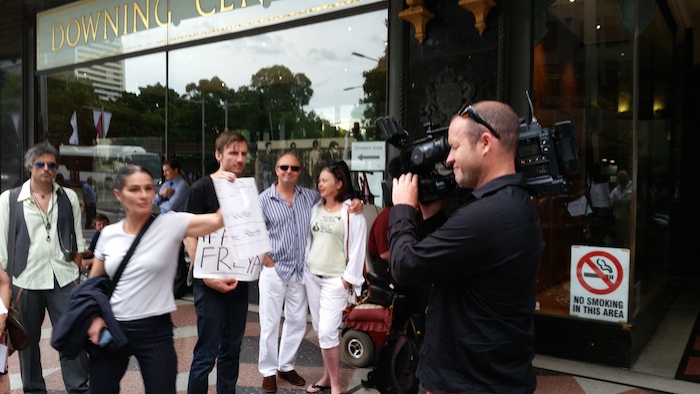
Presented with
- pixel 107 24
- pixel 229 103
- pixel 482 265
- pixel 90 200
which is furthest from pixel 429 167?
pixel 90 200

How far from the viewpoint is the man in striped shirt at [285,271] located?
4277 mm

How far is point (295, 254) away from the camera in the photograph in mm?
4293

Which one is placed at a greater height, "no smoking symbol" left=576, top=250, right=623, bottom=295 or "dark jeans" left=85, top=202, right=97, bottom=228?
"dark jeans" left=85, top=202, right=97, bottom=228

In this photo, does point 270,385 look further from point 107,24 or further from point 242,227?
point 107,24

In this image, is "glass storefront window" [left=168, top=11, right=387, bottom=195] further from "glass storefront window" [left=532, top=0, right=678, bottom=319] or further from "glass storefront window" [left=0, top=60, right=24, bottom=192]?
"glass storefront window" [left=0, top=60, right=24, bottom=192]

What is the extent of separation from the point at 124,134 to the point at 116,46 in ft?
4.42

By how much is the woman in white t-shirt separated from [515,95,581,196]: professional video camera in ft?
5.44

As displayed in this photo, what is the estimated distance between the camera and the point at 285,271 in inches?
168

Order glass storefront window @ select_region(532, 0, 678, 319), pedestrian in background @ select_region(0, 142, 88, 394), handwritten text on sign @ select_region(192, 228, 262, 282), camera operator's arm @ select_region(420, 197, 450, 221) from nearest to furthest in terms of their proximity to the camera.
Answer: camera operator's arm @ select_region(420, 197, 450, 221), handwritten text on sign @ select_region(192, 228, 262, 282), pedestrian in background @ select_region(0, 142, 88, 394), glass storefront window @ select_region(532, 0, 678, 319)

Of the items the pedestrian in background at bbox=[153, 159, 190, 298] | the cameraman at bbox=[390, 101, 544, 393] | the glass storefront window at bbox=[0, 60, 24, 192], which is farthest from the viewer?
the glass storefront window at bbox=[0, 60, 24, 192]

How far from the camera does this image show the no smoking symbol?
15.8 feet

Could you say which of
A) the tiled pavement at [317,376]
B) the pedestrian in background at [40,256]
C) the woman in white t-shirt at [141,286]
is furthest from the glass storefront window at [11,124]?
the woman in white t-shirt at [141,286]

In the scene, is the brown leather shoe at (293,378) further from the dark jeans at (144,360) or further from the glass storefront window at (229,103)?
the glass storefront window at (229,103)

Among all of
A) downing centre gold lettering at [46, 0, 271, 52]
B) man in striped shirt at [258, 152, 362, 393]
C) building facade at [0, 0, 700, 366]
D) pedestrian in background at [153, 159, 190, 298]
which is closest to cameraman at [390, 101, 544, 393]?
building facade at [0, 0, 700, 366]
